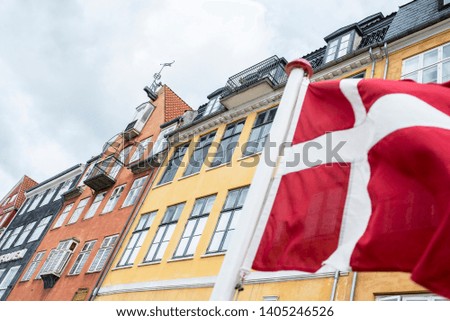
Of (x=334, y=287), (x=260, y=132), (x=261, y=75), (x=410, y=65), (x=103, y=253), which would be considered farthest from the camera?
(x=103, y=253)

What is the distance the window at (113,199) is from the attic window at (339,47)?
12877mm

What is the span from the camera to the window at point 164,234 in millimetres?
15844

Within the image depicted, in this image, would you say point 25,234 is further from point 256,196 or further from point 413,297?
point 256,196

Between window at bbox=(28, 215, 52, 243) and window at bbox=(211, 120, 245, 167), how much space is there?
16546mm

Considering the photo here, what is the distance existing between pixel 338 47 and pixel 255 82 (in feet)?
11.8

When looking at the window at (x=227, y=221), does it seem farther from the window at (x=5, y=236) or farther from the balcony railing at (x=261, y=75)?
the window at (x=5, y=236)

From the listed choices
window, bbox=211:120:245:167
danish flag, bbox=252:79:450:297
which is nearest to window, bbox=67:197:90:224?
window, bbox=211:120:245:167

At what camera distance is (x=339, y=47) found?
16.6m

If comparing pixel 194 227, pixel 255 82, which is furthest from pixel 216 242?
pixel 255 82

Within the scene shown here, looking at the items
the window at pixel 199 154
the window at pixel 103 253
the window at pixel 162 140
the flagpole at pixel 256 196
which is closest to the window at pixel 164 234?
the window at pixel 199 154

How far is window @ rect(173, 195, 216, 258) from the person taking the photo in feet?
48.2

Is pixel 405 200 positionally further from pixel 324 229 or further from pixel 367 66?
pixel 367 66
